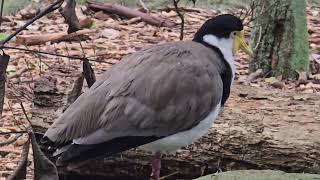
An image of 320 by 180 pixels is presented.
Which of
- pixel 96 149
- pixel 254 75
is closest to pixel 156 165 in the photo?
pixel 96 149

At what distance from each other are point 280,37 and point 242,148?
300cm

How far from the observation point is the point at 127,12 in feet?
29.8

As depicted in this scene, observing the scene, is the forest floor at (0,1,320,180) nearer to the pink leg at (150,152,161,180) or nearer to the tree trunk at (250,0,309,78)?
the tree trunk at (250,0,309,78)

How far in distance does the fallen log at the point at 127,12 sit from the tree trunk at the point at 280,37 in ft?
5.87

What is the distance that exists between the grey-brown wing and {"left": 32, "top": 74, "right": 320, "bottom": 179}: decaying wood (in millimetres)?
455

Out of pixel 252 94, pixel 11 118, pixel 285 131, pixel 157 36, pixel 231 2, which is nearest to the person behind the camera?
pixel 285 131

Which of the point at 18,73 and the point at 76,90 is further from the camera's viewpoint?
the point at 18,73

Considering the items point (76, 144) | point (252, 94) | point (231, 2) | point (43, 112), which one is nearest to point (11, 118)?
point (43, 112)

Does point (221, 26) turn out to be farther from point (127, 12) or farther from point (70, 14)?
point (127, 12)

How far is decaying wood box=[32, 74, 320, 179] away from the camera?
4457 mm

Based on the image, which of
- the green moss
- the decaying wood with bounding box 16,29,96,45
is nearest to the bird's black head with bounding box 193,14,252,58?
the green moss

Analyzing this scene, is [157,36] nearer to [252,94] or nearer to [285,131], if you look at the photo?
[252,94]

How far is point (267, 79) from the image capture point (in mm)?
7250

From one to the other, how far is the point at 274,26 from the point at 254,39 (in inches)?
9.3
